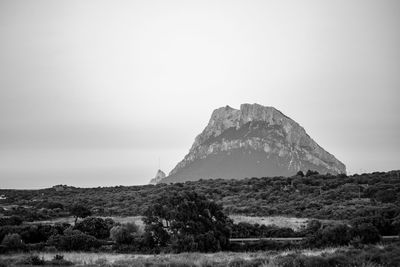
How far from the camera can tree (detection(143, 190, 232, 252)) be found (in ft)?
76.1

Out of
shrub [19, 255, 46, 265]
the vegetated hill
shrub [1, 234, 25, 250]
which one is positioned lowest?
shrub [19, 255, 46, 265]

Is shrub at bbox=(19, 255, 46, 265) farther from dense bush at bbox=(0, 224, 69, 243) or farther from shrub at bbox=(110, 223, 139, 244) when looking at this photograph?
dense bush at bbox=(0, 224, 69, 243)

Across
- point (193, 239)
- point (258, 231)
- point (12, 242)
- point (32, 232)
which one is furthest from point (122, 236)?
point (258, 231)

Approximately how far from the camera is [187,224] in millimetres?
24328

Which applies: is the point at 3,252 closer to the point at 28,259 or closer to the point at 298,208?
the point at 28,259

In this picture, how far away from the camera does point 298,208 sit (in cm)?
4303

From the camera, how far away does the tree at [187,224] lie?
2319cm

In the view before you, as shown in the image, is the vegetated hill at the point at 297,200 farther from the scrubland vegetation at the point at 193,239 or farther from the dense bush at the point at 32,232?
the dense bush at the point at 32,232

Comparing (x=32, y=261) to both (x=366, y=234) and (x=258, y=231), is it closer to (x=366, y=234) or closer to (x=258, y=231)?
(x=258, y=231)

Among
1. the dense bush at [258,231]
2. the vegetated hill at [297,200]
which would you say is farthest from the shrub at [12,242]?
the vegetated hill at [297,200]

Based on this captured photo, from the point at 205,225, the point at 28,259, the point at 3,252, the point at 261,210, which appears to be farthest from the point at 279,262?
the point at 261,210

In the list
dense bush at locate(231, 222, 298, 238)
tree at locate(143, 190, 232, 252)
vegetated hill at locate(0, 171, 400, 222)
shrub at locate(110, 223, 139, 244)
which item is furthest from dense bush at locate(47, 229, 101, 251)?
vegetated hill at locate(0, 171, 400, 222)

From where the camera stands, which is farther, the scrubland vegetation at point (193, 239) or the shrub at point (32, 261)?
the shrub at point (32, 261)

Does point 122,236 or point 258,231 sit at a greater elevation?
point 122,236
